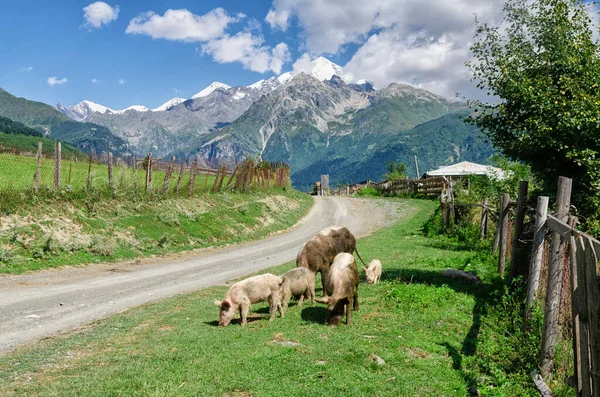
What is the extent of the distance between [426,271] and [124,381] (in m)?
11.4

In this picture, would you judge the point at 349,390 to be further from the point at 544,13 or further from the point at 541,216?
the point at 544,13

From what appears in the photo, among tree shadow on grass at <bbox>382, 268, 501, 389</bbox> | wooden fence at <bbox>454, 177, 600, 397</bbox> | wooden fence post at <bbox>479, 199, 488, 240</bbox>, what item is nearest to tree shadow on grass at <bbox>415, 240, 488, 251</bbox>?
wooden fence post at <bbox>479, 199, 488, 240</bbox>

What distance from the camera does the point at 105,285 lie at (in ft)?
53.3

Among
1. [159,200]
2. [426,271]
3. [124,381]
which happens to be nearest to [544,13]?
[426,271]

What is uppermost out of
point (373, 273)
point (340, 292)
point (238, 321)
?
point (340, 292)

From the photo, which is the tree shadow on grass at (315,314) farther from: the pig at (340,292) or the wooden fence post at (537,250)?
the wooden fence post at (537,250)

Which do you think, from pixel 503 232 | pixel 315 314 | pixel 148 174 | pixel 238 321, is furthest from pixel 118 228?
pixel 503 232

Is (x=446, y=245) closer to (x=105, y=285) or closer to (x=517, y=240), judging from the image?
(x=517, y=240)

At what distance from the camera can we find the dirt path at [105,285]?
38.4 ft

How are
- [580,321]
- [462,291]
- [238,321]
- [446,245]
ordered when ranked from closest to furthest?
[580,321] < [238,321] < [462,291] < [446,245]

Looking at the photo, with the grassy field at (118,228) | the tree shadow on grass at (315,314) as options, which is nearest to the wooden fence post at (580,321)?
the tree shadow on grass at (315,314)

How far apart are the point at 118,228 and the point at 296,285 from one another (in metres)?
15.4

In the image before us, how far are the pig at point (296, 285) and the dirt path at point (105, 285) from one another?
555 cm

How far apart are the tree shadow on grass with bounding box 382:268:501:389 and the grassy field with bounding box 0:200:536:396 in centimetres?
4
